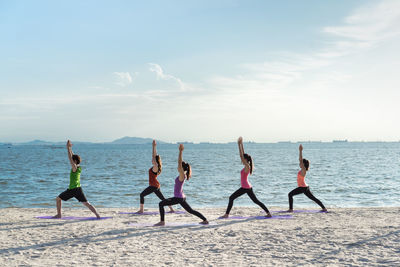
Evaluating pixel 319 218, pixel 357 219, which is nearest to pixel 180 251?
pixel 319 218

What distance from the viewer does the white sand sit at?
6.41 meters

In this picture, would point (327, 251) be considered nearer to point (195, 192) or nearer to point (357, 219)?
point (357, 219)

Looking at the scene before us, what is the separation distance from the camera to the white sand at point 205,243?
6414mm

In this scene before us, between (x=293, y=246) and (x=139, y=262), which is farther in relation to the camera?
(x=293, y=246)

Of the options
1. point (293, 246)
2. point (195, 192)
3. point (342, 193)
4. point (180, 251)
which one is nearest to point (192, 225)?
point (180, 251)

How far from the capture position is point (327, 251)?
6965 mm

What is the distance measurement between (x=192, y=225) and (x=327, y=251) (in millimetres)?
3790

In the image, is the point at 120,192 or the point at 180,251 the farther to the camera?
the point at 120,192

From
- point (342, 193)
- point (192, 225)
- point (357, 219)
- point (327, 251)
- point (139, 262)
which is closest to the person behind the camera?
point (139, 262)

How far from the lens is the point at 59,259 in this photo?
6.48 m

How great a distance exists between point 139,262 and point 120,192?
50.3 ft

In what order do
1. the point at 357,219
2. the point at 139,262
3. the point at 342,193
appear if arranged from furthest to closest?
1. the point at 342,193
2. the point at 357,219
3. the point at 139,262

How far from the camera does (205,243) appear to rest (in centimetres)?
762

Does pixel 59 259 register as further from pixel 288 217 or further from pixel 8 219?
pixel 288 217
